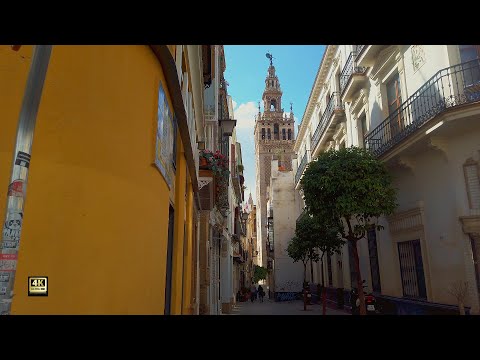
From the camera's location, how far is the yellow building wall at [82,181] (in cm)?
290

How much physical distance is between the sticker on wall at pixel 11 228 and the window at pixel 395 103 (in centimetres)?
1197

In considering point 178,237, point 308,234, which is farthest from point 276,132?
point 178,237

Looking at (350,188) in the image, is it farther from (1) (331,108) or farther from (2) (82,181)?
(1) (331,108)

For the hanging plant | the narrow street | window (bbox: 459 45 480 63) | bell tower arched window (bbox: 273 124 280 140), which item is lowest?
the narrow street

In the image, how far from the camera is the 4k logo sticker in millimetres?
2828

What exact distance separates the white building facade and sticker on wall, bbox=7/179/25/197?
9.08 m

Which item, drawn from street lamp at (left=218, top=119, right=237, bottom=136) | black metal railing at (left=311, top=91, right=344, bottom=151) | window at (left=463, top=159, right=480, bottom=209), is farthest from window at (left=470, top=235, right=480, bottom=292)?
black metal railing at (left=311, top=91, right=344, bottom=151)

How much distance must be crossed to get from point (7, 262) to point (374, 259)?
14615 millimetres

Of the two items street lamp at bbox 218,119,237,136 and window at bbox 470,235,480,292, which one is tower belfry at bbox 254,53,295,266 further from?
window at bbox 470,235,480,292

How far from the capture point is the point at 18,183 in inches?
64.4

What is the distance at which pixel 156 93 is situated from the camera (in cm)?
443
